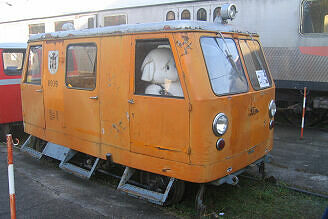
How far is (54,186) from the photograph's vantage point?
5188 mm

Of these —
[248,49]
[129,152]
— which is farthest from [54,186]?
[248,49]

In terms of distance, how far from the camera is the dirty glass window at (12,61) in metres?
7.79

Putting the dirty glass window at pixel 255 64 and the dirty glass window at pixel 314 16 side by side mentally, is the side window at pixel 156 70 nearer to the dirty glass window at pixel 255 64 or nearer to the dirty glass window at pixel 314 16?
the dirty glass window at pixel 255 64

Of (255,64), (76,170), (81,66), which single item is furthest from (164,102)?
(76,170)

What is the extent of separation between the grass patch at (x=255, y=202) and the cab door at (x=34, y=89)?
3005 millimetres

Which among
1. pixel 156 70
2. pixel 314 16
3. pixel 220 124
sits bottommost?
pixel 220 124

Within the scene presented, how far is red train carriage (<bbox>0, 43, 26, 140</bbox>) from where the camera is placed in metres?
7.63

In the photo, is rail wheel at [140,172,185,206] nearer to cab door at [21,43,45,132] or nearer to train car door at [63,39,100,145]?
train car door at [63,39,100,145]

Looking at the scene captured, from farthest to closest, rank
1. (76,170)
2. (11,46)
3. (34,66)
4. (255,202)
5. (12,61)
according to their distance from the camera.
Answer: (12,61) → (11,46) → (34,66) → (76,170) → (255,202)

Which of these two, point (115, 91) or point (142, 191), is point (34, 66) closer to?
point (115, 91)

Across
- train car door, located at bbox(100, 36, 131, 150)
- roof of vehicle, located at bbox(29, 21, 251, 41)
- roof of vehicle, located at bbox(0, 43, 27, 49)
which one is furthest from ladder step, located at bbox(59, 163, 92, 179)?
roof of vehicle, located at bbox(0, 43, 27, 49)

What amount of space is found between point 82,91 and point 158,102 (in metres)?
1.54

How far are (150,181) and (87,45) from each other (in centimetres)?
215

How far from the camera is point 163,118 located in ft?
13.4
